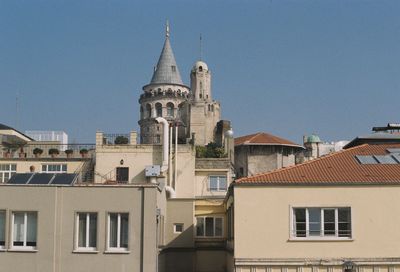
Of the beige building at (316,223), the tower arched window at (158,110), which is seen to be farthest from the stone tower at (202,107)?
the beige building at (316,223)

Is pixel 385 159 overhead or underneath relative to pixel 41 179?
overhead

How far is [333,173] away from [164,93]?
430ft

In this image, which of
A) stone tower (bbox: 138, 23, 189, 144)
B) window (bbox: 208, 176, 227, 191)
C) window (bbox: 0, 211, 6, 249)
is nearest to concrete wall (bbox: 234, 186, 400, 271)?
window (bbox: 0, 211, 6, 249)

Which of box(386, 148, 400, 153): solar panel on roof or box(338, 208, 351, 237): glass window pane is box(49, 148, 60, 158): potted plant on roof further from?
box(338, 208, 351, 237): glass window pane

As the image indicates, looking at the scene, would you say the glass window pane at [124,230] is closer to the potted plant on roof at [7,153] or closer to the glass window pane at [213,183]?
the glass window pane at [213,183]

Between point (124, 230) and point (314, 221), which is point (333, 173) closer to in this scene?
point (314, 221)

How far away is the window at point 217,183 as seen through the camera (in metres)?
57.7

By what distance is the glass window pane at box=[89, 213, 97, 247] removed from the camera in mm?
30319

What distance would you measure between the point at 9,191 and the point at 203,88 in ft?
431

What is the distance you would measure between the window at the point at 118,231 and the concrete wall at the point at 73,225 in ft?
0.93

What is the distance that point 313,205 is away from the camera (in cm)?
2984

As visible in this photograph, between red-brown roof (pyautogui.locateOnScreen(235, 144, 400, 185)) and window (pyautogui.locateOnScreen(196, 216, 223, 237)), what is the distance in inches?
531

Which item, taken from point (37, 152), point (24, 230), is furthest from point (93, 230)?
point (37, 152)

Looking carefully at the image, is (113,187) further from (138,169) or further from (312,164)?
(138,169)
